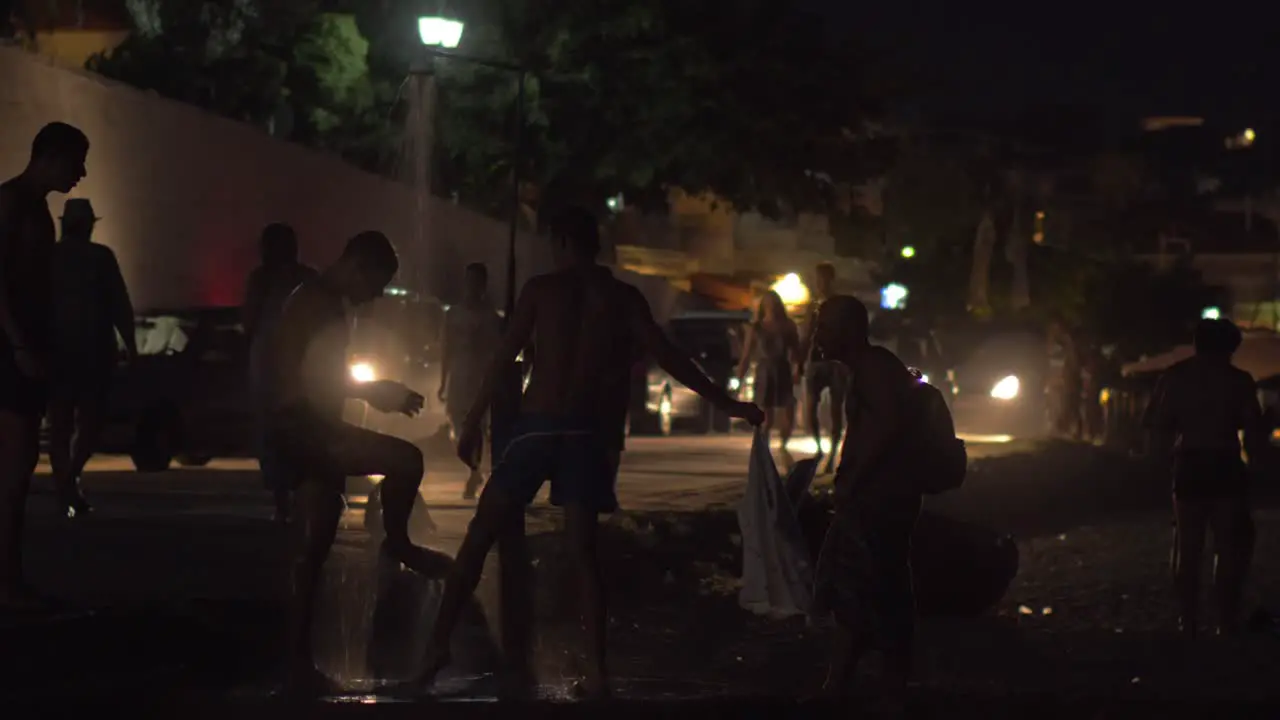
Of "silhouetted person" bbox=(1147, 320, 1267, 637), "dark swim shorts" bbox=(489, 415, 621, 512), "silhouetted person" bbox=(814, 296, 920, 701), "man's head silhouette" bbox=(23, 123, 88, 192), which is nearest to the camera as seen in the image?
"dark swim shorts" bbox=(489, 415, 621, 512)

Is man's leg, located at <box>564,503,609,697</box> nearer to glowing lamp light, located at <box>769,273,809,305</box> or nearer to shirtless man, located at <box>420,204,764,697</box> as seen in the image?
shirtless man, located at <box>420,204,764,697</box>

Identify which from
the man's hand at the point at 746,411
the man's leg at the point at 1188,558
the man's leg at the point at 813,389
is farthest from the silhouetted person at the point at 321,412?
the man's leg at the point at 813,389

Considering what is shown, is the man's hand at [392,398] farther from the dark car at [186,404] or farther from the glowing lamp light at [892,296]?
the glowing lamp light at [892,296]

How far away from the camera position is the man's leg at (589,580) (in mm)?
7879

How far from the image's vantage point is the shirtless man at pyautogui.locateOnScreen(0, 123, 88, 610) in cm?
821

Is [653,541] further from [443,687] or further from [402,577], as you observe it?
[443,687]

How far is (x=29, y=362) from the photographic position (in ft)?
27.0

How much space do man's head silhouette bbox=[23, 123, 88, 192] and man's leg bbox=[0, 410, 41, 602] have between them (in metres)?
0.92

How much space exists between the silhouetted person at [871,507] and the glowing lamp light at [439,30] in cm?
1779

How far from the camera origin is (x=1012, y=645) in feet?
35.5

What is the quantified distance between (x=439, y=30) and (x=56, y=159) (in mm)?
17336

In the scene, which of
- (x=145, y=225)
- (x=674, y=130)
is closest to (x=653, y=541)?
(x=145, y=225)

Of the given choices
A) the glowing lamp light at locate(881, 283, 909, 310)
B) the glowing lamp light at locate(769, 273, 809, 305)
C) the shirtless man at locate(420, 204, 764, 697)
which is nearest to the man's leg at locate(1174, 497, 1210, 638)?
the shirtless man at locate(420, 204, 764, 697)

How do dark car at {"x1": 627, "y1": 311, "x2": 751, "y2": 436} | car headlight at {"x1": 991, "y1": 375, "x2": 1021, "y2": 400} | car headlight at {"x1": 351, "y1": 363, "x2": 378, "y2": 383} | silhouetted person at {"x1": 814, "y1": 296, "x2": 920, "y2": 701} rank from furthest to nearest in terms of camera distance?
car headlight at {"x1": 991, "y1": 375, "x2": 1021, "y2": 400} < dark car at {"x1": 627, "y1": 311, "x2": 751, "y2": 436} < car headlight at {"x1": 351, "y1": 363, "x2": 378, "y2": 383} < silhouetted person at {"x1": 814, "y1": 296, "x2": 920, "y2": 701}
